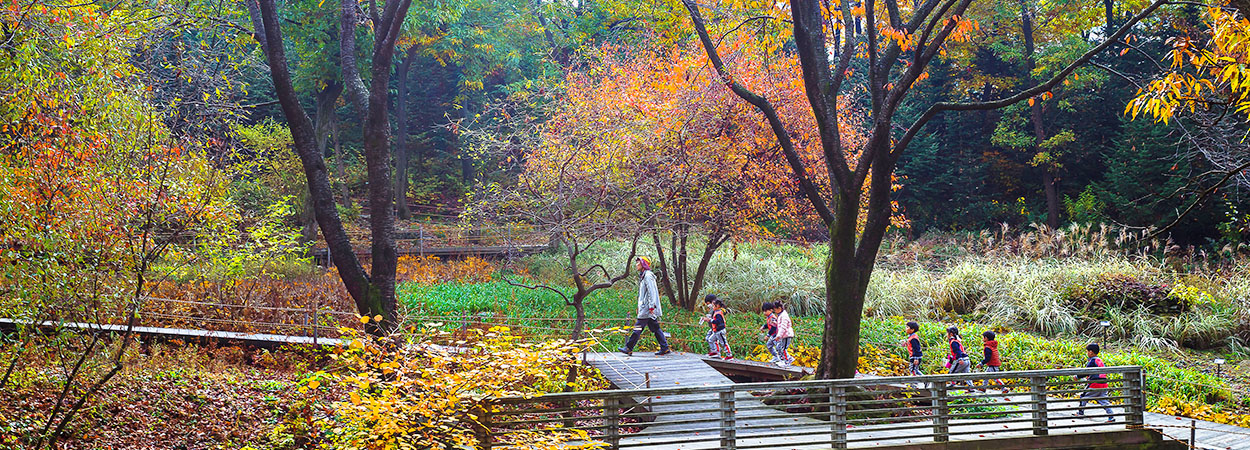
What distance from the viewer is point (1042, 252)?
18.1 m

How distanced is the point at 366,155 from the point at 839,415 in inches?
258

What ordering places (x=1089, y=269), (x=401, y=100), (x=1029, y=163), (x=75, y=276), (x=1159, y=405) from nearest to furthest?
(x=75, y=276), (x=1159, y=405), (x=1089, y=269), (x=1029, y=163), (x=401, y=100)

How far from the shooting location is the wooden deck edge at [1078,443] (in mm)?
8477

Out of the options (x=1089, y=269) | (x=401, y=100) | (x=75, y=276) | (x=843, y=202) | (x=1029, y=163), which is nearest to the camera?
(x=75, y=276)

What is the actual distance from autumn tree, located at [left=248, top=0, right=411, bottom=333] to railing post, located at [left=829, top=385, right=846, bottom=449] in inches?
215

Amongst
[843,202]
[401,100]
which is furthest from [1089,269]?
[401,100]

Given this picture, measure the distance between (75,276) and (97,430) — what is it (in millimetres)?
2303

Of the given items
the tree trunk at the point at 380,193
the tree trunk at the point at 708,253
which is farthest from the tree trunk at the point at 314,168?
the tree trunk at the point at 708,253

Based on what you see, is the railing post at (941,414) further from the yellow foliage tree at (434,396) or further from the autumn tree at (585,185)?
the autumn tree at (585,185)

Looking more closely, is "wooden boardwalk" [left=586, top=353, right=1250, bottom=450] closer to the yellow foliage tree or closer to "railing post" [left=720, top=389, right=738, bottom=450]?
"railing post" [left=720, top=389, right=738, bottom=450]

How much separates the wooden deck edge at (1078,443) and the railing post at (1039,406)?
0.10 m

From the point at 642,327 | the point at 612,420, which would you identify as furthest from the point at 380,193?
the point at 612,420

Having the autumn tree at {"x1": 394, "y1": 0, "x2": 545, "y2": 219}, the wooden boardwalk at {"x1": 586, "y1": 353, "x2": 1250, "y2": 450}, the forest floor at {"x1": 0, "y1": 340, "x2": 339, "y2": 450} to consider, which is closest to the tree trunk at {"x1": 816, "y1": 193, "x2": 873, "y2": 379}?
the wooden boardwalk at {"x1": 586, "y1": 353, "x2": 1250, "y2": 450}

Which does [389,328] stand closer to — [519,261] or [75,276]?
[75,276]
